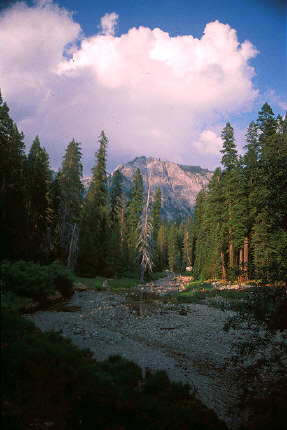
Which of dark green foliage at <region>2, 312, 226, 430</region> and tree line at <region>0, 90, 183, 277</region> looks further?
tree line at <region>0, 90, 183, 277</region>

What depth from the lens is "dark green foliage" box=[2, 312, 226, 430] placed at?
340 centimetres

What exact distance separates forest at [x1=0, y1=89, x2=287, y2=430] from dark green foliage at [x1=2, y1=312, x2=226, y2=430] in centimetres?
2

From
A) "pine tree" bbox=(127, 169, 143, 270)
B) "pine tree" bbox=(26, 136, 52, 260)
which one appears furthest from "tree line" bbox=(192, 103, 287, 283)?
"pine tree" bbox=(26, 136, 52, 260)

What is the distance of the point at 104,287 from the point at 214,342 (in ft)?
52.3

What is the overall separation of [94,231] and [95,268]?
506 centimetres

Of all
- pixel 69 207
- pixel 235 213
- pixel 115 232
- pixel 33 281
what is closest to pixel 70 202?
pixel 69 207

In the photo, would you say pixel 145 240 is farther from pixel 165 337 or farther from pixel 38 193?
pixel 165 337

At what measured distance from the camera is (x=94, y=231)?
1184 inches

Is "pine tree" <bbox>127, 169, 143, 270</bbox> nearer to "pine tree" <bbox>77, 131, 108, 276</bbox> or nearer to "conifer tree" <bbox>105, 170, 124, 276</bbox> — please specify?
"conifer tree" <bbox>105, 170, 124, 276</bbox>

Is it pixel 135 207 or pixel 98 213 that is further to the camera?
pixel 135 207

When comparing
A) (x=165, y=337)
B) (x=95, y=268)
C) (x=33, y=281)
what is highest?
(x=33, y=281)

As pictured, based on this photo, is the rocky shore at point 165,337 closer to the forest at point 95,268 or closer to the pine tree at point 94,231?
the forest at point 95,268

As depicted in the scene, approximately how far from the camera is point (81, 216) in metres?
31.0

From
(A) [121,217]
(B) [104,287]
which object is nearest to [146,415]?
(B) [104,287]
